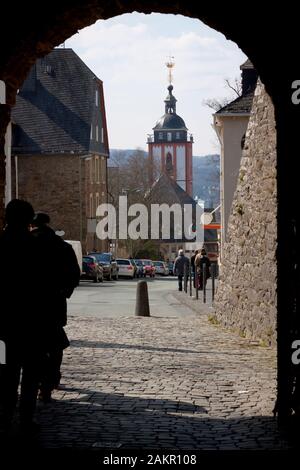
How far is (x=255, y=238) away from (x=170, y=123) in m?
165

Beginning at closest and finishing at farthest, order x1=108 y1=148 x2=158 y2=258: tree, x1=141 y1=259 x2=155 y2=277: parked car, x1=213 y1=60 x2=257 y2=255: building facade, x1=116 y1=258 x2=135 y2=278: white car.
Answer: x1=213 y1=60 x2=257 y2=255: building facade
x1=116 y1=258 x2=135 y2=278: white car
x1=141 y1=259 x2=155 y2=277: parked car
x1=108 y1=148 x2=158 y2=258: tree

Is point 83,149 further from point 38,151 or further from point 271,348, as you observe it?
point 271,348

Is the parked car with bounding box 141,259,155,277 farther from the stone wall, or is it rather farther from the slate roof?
the stone wall

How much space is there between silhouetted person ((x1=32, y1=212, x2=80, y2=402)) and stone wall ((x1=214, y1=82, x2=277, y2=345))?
233 inches

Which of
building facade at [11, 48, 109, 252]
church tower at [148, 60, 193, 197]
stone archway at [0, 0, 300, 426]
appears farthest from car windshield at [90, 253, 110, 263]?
church tower at [148, 60, 193, 197]

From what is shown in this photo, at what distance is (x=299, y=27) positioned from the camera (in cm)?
840

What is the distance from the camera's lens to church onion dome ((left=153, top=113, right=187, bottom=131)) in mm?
179625

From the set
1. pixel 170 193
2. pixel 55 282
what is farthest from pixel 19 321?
pixel 170 193

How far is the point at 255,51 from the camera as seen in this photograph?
9.74 m

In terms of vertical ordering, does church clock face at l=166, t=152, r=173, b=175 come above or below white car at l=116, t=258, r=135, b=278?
above

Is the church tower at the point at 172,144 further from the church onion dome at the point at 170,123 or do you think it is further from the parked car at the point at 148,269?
the parked car at the point at 148,269

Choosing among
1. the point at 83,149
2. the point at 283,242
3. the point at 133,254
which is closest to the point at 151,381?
the point at 283,242

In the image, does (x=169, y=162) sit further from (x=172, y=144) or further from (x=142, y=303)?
(x=142, y=303)
